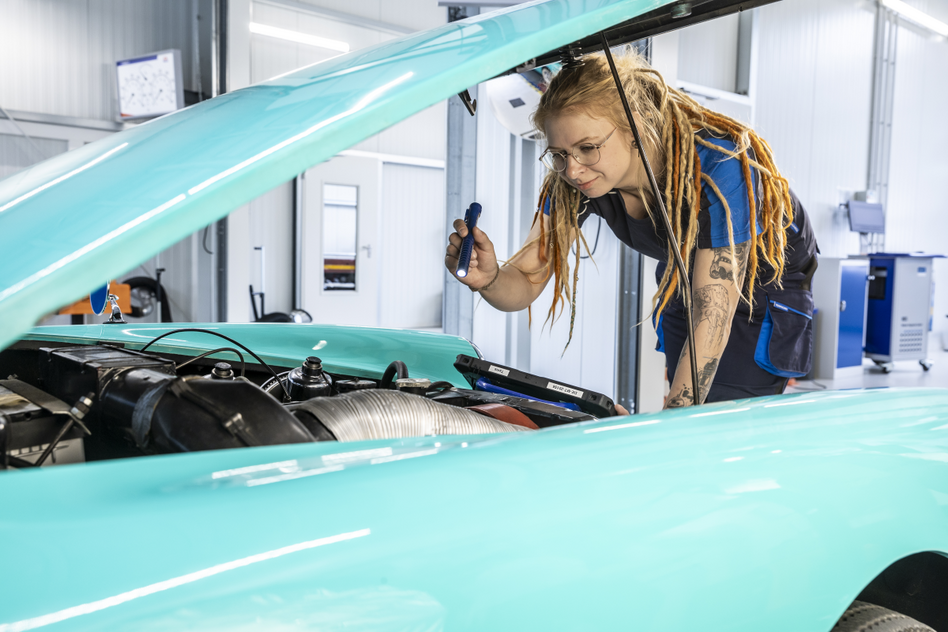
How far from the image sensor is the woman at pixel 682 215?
130cm

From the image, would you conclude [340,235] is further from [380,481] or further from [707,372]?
[380,481]

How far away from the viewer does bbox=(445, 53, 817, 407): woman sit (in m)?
1.30

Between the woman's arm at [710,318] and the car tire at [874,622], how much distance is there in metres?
0.42

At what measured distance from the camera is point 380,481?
0.58 metres

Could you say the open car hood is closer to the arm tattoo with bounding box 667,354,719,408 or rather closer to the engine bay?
the engine bay

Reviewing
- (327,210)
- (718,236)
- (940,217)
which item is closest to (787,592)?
(718,236)

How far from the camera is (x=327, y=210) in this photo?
355 inches

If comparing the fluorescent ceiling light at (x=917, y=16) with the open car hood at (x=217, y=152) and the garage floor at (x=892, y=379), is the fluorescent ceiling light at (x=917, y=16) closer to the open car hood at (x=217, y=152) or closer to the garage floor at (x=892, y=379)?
the garage floor at (x=892, y=379)

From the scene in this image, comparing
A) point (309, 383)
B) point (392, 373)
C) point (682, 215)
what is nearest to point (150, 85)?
point (392, 373)

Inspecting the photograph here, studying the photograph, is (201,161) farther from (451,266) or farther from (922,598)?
(922,598)

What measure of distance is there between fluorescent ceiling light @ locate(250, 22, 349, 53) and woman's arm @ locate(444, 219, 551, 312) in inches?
312

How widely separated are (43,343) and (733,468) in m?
1.42

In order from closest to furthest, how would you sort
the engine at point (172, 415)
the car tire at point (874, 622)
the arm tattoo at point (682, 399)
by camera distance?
the engine at point (172, 415), the car tire at point (874, 622), the arm tattoo at point (682, 399)

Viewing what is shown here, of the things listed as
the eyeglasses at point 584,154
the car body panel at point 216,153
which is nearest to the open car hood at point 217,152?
the car body panel at point 216,153
